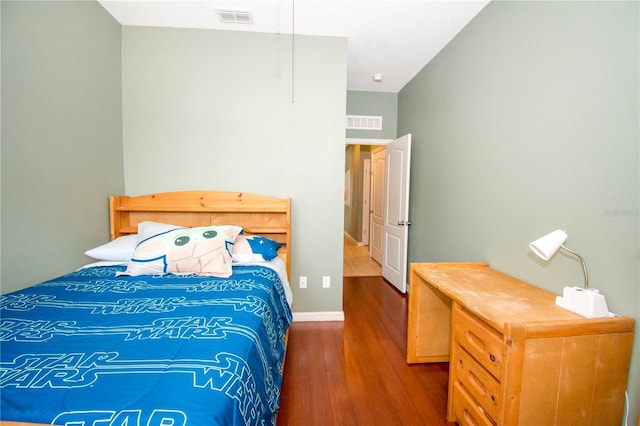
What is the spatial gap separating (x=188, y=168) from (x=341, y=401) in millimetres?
2275

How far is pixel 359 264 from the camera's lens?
5016mm

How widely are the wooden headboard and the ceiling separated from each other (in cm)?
153

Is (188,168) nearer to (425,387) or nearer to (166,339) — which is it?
(166,339)

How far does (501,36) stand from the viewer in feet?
6.23

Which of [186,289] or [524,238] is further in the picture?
[524,238]

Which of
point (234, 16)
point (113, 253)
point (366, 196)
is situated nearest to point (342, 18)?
point (234, 16)

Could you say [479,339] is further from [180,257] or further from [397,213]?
[397,213]

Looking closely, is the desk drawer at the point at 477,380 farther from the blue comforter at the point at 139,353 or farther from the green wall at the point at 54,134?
the green wall at the point at 54,134

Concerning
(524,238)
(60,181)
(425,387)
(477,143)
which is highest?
(477,143)

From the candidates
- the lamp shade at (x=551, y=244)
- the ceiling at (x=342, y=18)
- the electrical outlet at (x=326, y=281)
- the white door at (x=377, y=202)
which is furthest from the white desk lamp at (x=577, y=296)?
the white door at (x=377, y=202)

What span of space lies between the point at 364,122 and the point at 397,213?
1406 mm

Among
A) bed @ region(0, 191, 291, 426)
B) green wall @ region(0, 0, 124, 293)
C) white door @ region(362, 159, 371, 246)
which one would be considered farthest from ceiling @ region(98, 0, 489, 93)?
white door @ region(362, 159, 371, 246)

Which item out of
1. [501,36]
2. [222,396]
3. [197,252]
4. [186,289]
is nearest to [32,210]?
[197,252]

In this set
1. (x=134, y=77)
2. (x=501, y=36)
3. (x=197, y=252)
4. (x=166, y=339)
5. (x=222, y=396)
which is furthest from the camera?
(x=134, y=77)
